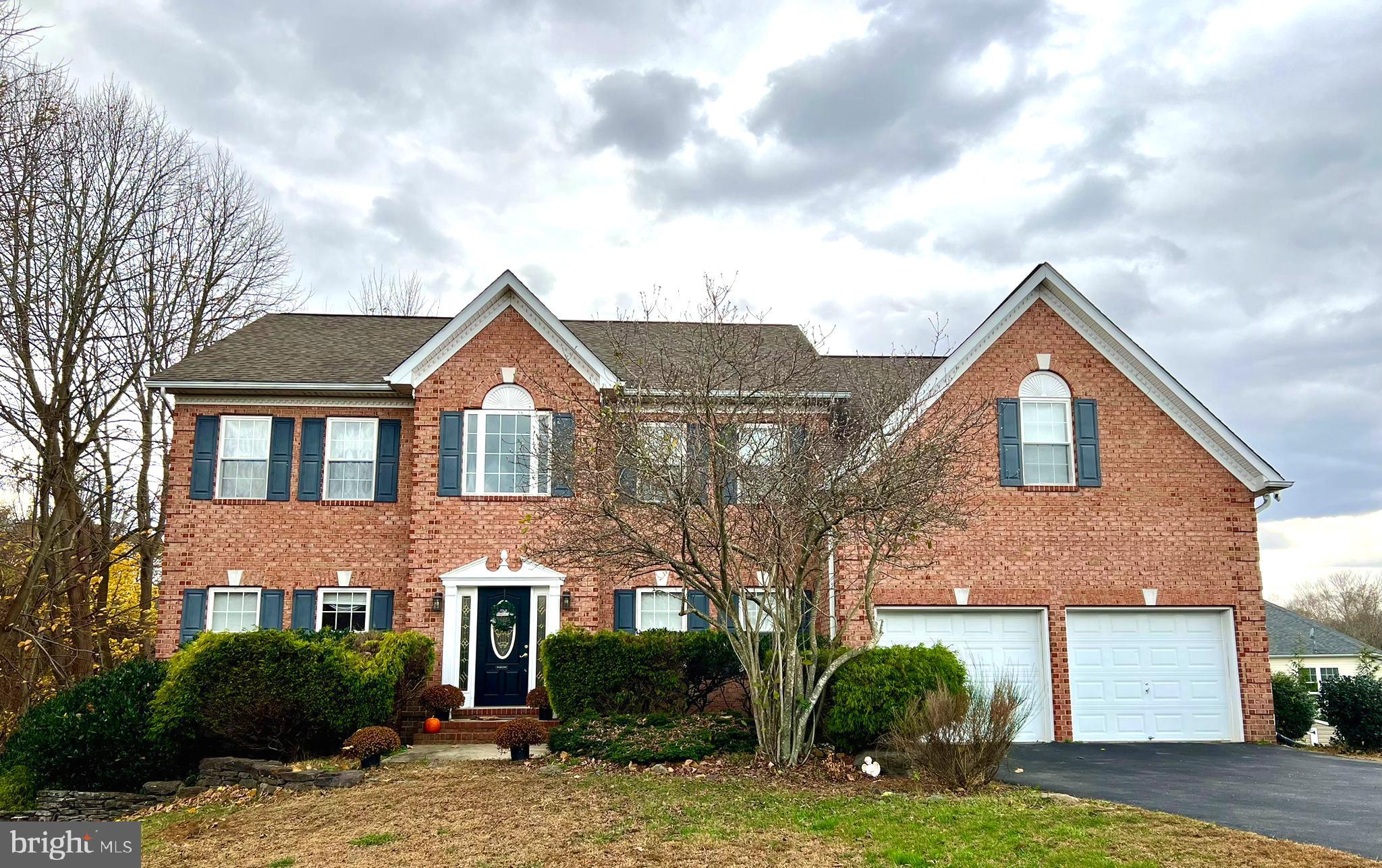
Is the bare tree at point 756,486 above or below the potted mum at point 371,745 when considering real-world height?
above

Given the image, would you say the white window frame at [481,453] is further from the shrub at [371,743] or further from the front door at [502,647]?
the shrub at [371,743]

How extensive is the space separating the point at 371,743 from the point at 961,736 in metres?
7.02

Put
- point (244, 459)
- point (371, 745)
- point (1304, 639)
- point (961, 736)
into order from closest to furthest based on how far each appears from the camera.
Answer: point (961, 736) → point (371, 745) → point (244, 459) → point (1304, 639)

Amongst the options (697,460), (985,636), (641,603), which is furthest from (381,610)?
(985,636)

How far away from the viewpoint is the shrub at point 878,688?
11.5 meters

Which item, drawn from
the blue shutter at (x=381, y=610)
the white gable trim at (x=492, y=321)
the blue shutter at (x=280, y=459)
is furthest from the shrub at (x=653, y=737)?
the blue shutter at (x=280, y=459)

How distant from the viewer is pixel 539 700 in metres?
15.6

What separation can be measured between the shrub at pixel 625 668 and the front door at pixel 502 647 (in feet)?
6.22

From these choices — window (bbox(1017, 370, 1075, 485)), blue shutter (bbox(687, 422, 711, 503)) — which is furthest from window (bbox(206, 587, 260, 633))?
window (bbox(1017, 370, 1075, 485))

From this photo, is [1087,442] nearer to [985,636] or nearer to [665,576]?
[985,636]

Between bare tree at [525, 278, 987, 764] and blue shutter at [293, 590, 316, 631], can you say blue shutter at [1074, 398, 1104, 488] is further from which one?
blue shutter at [293, 590, 316, 631]

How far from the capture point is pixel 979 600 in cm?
1623

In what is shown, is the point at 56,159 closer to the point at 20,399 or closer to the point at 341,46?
the point at 20,399

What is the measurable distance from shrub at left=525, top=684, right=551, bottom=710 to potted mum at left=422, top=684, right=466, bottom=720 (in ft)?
3.50
